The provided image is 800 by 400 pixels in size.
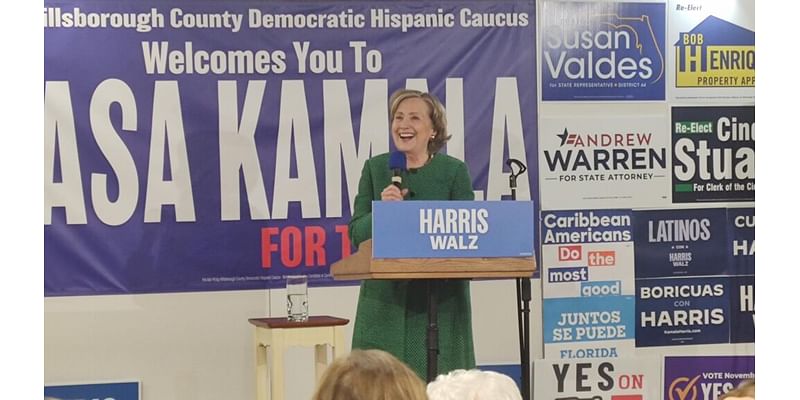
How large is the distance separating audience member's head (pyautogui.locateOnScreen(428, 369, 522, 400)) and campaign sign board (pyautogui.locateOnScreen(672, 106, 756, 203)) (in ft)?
11.5

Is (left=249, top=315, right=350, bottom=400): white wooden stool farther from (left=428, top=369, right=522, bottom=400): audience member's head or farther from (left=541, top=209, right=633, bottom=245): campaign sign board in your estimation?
(left=428, top=369, right=522, bottom=400): audience member's head

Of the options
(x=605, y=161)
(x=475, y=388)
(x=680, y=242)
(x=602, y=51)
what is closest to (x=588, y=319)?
(x=680, y=242)

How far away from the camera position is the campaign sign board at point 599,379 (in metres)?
5.40

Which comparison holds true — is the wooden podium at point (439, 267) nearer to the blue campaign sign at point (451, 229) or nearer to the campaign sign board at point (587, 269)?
the blue campaign sign at point (451, 229)

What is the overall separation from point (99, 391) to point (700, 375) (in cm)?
307

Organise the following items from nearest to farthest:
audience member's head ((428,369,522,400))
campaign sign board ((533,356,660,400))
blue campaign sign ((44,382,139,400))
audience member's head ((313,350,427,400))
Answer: audience member's head ((313,350,427,400)) → audience member's head ((428,369,522,400)) → blue campaign sign ((44,382,139,400)) → campaign sign board ((533,356,660,400))

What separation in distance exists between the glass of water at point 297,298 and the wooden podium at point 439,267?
1121 millimetres

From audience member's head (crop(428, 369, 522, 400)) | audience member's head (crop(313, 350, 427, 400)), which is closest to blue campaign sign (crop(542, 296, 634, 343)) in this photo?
audience member's head (crop(428, 369, 522, 400))

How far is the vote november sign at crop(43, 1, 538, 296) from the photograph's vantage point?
16.3 ft

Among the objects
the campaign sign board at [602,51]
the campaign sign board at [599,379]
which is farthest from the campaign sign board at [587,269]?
the campaign sign board at [602,51]

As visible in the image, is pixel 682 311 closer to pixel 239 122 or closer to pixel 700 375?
pixel 700 375

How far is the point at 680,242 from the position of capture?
554 centimetres
